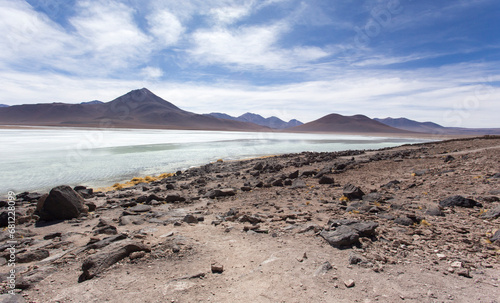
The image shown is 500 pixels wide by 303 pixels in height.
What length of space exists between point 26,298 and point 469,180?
844 cm

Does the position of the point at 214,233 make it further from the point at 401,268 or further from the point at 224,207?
the point at 401,268

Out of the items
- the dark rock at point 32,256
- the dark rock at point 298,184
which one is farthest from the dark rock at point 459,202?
the dark rock at point 32,256

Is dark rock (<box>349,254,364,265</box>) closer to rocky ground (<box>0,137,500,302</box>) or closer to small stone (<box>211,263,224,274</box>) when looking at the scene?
rocky ground (<box>0,137,500,302</box>)

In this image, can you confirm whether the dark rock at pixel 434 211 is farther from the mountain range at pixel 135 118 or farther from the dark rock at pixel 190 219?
the mountain range at pixel 135 118

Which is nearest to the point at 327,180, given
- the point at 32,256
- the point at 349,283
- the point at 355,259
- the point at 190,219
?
the point at 190,219

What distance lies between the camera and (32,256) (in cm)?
363

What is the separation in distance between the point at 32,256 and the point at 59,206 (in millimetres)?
2144

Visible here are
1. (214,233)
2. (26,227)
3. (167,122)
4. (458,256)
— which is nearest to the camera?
(458,256)

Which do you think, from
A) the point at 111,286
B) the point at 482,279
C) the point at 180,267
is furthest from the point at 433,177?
the point at 111,286

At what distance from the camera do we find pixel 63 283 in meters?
3.01

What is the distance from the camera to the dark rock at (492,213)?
4.09 m

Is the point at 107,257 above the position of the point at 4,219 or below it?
above

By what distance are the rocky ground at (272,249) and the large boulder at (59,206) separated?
21 mm

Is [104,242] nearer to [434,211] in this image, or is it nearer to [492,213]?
[434,211]
